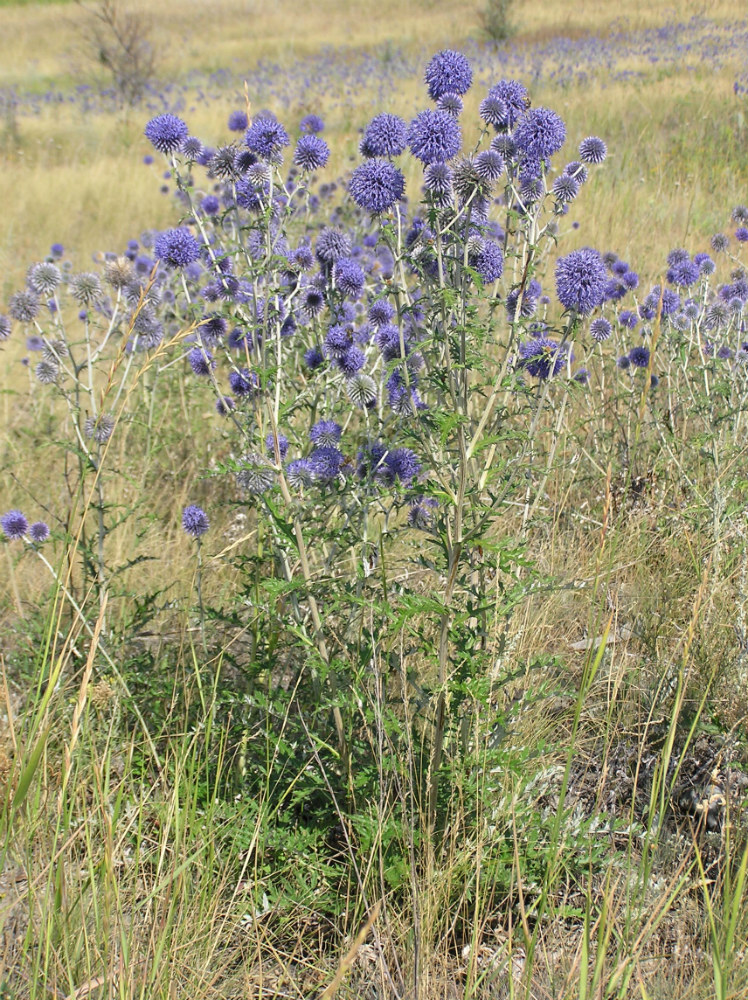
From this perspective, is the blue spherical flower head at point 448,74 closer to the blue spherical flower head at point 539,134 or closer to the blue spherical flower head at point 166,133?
the blue spherical flower head at point 539,134

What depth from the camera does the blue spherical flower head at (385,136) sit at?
91.2 inches

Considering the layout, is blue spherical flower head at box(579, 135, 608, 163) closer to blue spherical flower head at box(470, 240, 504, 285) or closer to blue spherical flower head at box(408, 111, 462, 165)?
blue spherical flower head at box(470, 240, 504, 285)

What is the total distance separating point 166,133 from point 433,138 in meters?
1.12

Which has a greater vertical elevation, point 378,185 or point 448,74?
point 448,74

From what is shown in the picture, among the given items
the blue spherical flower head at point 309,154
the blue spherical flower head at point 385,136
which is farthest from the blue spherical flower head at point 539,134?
the blue spherical flower head at point 309,154

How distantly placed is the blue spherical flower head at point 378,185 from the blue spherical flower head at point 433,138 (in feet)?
0.29

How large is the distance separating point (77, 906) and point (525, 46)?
85.5ft

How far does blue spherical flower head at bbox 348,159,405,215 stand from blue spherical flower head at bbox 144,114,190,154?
0.94 meters

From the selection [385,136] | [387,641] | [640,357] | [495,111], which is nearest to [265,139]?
[385,136]

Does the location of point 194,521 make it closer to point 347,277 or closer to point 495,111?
point 347,277

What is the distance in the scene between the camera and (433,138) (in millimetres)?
2150

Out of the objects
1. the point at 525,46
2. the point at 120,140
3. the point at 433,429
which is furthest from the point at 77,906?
the point at 525,46

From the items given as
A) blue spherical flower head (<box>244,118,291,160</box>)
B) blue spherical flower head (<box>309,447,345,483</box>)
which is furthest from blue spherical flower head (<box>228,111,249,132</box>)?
blue spherical flower head (<box>309,447,345,483</box>)

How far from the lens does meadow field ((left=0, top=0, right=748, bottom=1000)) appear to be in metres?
1.75
